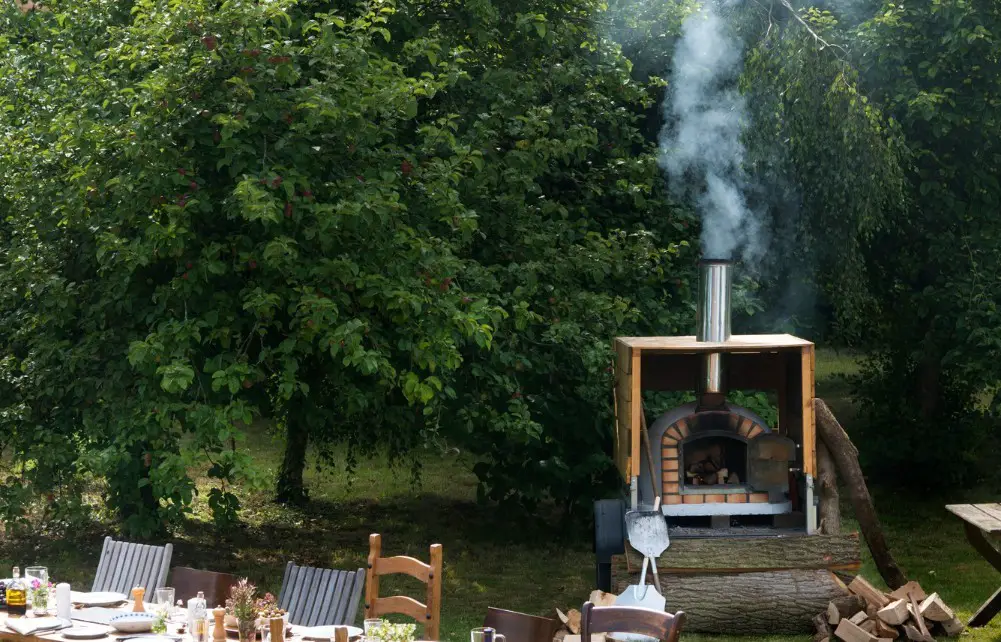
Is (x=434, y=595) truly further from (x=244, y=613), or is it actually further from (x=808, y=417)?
(x=808, y=417)

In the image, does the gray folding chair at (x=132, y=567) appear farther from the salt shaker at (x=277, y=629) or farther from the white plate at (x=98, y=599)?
the salt shaker at (x=277, y=629)

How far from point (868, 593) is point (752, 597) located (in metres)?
0.74

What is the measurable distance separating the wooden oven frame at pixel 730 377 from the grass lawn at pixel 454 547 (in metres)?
1.22

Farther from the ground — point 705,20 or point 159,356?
point 705,20

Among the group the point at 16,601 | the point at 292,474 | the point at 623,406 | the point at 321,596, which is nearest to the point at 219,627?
the point at 321,596

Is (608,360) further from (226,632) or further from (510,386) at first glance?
(226,632)

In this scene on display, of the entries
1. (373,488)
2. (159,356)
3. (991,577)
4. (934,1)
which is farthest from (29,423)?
(934,1)

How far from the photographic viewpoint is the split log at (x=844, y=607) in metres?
7.89

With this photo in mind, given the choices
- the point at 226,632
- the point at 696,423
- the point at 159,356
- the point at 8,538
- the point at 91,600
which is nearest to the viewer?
the point at 226,632

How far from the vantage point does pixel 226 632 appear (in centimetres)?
551

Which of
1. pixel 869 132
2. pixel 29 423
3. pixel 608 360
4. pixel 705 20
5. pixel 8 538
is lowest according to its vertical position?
pixel 8 538

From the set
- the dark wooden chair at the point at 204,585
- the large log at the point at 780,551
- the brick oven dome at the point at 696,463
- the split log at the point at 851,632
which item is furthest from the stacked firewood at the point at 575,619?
the dark wooden chair at the point at 204,585

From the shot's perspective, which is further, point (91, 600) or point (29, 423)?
point (29, 423)

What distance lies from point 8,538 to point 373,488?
13.7 ft
